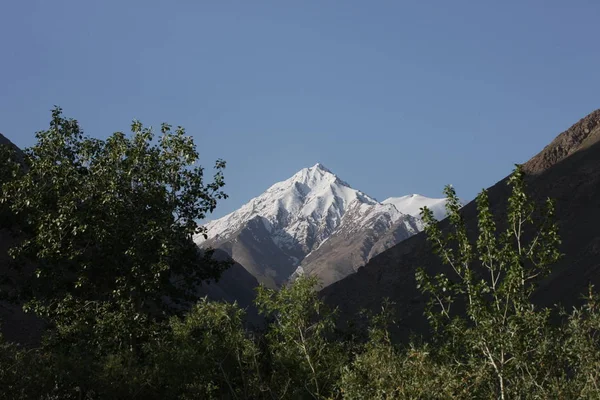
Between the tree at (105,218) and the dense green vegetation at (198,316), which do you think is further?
the tree at (105,218)

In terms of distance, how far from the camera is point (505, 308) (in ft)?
53.8

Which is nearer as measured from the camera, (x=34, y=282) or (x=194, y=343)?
(x=194, y=343)

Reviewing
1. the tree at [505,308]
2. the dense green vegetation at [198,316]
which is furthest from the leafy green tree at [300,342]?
the tree at [505,308]

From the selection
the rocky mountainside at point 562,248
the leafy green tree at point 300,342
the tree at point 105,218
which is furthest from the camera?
the rocky mountainside at point 562,248

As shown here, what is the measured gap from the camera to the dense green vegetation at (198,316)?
15391 millimetres

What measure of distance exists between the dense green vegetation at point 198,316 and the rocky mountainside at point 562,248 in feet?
250

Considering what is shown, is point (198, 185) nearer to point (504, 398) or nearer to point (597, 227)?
point (504, 398)

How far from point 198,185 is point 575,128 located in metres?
139

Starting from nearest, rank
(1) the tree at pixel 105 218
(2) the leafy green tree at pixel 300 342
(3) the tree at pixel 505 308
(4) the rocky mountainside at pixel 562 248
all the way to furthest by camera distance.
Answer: (3) the tree at pixel 505 308 → (2) the leafy green tree at pixel 300 342 → (1) the tree at pixel 105 218 → (4) the rocky mountainside at pixel 562 248

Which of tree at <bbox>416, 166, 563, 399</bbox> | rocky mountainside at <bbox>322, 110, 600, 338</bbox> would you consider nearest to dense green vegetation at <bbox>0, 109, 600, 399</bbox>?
tree at <bbox>416, 166, 563, 399</bbox>

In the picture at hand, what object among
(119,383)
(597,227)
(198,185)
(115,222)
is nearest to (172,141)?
(198,185)

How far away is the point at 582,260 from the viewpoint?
106m

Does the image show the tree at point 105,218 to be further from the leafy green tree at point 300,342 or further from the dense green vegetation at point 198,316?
the leafy green tree at point 300,342

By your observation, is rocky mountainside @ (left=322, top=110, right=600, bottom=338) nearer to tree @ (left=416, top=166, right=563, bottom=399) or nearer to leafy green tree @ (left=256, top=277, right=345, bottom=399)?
leafy green tree @ (left=256, top=277, right=345, bottom=399)
